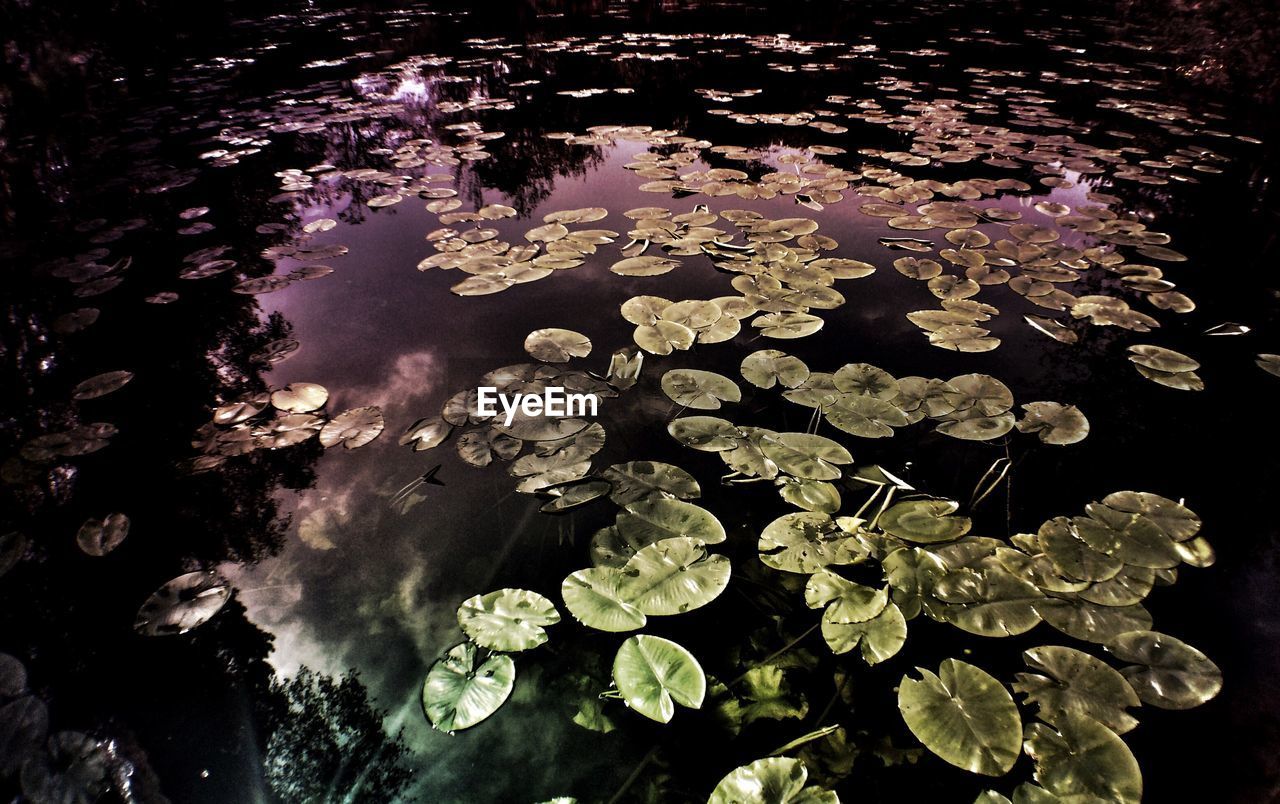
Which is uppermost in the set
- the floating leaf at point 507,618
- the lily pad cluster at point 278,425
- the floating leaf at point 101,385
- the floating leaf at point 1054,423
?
the floating leaf at point 1054,423

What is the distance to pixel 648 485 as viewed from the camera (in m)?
1.60

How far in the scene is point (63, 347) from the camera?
2.40 metres

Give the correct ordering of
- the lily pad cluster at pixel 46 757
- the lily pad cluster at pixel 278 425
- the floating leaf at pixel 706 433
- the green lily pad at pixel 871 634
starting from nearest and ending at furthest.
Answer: the lily pad cluster at pixel 46 757 < the green lily pad at pixel 871 634 < the floating leaf at pixel 706 433 < the lily pad cluster at pixel 278 425

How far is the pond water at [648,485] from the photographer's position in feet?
3.64

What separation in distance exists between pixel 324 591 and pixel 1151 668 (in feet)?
6.99

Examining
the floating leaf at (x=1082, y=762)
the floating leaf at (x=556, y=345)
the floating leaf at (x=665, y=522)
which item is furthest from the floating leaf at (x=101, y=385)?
the floating leaf at (x=1082, y=762)

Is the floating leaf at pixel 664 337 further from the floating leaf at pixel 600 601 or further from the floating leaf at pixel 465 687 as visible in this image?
the floating leaf at pixel 465 687

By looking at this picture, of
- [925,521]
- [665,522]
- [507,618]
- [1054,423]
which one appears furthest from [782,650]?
[1054,423]

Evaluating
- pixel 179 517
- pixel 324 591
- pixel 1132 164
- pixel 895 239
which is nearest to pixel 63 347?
pixel 179 517

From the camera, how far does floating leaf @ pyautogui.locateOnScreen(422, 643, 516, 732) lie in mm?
1113

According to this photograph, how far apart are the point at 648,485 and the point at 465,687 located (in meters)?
0.73

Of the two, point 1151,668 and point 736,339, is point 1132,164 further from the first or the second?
point 1151,668

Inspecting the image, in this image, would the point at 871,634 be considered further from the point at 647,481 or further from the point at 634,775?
the point at 647,481

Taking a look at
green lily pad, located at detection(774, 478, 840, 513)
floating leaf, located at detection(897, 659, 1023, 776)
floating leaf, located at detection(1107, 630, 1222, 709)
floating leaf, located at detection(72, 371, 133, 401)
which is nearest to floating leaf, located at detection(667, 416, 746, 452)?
green lily pad, located at detection(774, 478, 840, 513)
